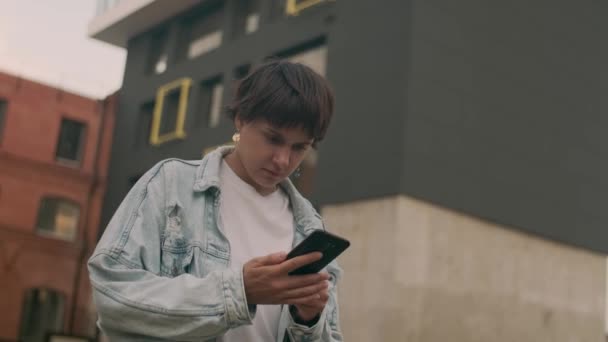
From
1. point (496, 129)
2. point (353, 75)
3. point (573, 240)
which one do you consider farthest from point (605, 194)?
point (353, 75)

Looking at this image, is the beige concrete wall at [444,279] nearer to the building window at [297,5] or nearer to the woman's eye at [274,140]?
the building window at [297,5]

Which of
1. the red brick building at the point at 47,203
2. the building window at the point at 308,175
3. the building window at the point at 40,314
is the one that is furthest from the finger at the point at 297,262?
the building window at the point at 40,314

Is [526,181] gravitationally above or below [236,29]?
below

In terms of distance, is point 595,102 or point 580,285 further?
point 595,102

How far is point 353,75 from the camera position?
1647cm

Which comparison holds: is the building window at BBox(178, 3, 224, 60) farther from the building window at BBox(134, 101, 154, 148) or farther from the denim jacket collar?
the denim jacket collar

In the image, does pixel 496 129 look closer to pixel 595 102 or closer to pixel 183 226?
pixel 595 102

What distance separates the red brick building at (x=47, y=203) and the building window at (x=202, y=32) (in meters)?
5.84

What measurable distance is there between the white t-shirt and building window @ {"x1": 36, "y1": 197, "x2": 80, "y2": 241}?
2681 cm

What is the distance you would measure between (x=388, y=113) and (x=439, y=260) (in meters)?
3.25

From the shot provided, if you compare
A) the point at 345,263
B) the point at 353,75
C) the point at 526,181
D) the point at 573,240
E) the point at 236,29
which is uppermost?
the point at 236,29

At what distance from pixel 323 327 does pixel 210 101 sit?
2028cm

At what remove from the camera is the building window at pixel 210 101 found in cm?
2162

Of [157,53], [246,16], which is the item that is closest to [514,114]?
[246,16]
